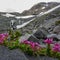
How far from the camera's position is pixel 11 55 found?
19.2ft

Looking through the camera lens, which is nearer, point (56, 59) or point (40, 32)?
point (56, 59)

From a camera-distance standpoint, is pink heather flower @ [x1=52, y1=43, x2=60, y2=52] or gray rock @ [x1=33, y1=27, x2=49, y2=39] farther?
gray rock @ [x1=33, y1=27, x2=49, y2=39]

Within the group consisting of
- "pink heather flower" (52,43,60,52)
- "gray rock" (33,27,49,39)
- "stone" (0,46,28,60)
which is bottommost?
"gray rock" (33,27,49,39)

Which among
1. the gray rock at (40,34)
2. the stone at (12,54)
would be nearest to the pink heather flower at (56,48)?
the stone at (12,54)

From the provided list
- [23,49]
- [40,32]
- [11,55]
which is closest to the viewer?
[11,55]

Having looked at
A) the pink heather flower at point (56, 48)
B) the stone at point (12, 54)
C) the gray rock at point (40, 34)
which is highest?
the pink heather flower at point (56, 48)

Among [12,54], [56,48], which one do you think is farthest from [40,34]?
[12,54]

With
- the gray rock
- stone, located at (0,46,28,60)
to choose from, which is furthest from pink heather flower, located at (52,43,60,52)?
the gray rock

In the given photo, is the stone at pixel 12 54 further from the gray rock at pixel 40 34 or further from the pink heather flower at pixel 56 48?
the gray rock at pixel 40 34

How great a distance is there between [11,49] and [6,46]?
271 mm

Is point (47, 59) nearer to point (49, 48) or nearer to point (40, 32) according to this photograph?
point (49, 48)

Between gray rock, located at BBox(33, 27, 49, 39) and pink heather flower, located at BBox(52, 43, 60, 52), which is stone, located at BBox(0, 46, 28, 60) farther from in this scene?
gray rock, located at BBox(33, 27, 49, 39)

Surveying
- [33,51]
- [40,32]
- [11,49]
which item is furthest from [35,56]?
[40,32]

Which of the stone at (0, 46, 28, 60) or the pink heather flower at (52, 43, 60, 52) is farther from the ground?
the pink heather flower at (52, 43, 60, 52)
